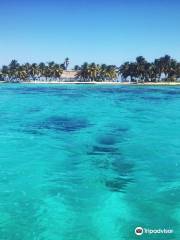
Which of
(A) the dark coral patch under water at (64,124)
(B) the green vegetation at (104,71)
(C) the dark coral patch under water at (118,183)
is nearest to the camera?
(C) the dark coral patch under water at (118,183)

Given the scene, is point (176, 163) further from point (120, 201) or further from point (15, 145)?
point (15, 145)

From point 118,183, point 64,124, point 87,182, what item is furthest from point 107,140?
point 118,183

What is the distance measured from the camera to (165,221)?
7.32 m

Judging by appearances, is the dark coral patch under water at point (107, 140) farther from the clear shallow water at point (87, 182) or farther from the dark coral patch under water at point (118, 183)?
the dark coral patch under water at point (118, 183)

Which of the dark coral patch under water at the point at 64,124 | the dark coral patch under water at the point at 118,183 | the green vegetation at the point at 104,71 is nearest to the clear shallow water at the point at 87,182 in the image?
the dark coral patch under water at the point at 118,183

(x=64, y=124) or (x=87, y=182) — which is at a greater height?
(x=64, y=124)

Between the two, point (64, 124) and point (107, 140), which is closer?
point (107, 140)

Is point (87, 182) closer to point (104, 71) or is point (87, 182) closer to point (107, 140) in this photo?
point (107, 140)

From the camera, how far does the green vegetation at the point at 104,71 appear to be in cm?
9800

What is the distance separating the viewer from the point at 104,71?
351 feet

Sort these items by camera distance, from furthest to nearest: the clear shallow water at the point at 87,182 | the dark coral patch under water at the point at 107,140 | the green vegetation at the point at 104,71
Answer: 1. the green vegetation at the point at 104,71
2. the dark coral patch under water at the point at 107,140
3. the clear shallow water at the point at 87,182

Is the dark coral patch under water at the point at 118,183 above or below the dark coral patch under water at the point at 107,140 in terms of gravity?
below

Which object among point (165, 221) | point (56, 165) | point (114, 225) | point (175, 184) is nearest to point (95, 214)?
point (114, 225)

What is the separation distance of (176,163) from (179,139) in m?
4.66
